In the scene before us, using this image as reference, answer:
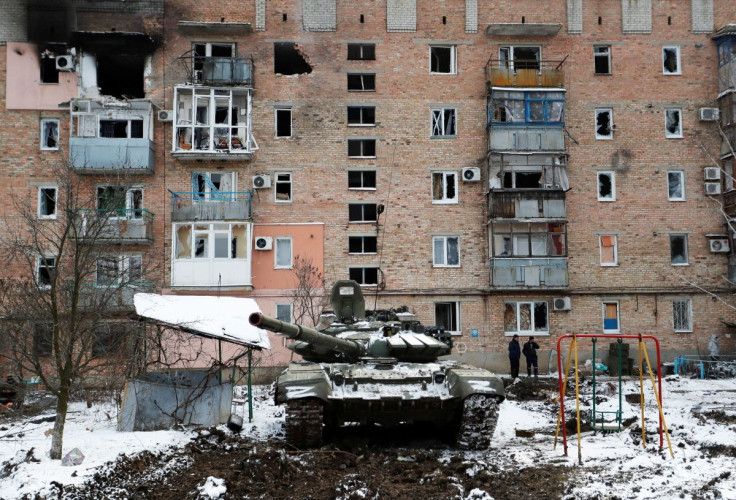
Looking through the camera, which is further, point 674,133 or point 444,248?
point 674,133

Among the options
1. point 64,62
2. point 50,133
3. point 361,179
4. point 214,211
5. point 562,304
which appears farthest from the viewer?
point 361,179

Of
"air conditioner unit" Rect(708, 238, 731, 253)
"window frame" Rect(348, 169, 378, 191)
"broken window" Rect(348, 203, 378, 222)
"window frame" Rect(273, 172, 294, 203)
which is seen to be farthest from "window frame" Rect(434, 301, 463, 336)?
"air conditioner unit" Rect(708, 238, 731, 253)

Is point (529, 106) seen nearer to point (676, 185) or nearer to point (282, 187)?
point (676, 185)

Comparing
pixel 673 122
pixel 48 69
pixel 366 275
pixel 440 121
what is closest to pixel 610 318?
pixel 673 122

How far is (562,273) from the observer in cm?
2481

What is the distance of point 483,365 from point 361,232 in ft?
21.0

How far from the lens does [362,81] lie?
25.8m

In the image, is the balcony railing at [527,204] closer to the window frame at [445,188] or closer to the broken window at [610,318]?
the window frame at [445,188]

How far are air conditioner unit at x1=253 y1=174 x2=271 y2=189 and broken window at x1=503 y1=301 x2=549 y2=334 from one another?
31.6 feet

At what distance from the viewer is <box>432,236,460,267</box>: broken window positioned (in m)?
25.3

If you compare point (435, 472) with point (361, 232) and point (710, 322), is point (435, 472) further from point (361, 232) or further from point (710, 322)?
point (710, 322)

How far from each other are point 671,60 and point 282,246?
16258 mm

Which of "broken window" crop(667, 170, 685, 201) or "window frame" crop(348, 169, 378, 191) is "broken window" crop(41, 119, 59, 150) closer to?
"window frame" crop(348, 169, 378, 191)

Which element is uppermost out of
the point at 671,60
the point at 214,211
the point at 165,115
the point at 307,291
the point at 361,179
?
the point at 671,60
